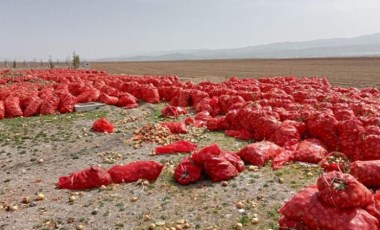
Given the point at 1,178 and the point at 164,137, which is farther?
the point at 164,137

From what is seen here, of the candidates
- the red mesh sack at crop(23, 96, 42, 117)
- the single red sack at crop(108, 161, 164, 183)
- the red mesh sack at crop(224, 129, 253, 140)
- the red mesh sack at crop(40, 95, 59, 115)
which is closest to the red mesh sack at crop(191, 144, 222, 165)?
the single red sack at crop(108, 161, 164, 183)

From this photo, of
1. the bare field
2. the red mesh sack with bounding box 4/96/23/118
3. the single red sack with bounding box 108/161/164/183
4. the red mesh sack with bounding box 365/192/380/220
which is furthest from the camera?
the bare field

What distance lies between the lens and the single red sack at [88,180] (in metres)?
6.71

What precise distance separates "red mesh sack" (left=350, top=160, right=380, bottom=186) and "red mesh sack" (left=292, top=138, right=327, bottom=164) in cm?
A: 132

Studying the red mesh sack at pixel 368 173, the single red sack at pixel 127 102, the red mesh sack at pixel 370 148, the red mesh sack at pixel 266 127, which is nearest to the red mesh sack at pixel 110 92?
the single red sack at pixel 127 102

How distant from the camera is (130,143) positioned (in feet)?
30.6

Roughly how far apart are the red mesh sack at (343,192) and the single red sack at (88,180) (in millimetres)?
3612

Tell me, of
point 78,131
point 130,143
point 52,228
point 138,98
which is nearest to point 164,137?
point 130,143

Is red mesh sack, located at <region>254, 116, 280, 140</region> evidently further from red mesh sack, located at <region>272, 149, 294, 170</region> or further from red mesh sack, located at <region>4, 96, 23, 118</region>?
red mesh sack, located at <region>4, 96, 23, 118</region>

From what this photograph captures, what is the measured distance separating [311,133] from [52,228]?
17.9 feet

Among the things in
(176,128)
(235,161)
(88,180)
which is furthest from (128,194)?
(176,128)

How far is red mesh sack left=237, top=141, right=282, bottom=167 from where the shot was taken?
7211 mm

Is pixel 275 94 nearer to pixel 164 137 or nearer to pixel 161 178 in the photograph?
pixel 164 137

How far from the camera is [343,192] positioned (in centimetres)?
454
